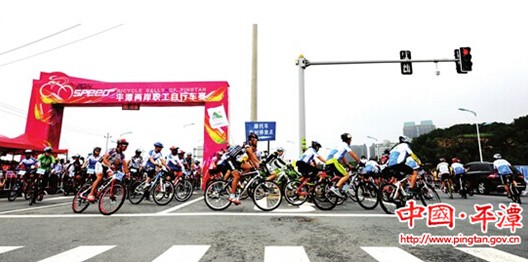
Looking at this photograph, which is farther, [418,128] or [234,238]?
[418,128]

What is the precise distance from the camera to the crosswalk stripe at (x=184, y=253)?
11.6 ft

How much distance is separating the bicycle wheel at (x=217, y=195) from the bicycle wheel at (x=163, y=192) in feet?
6.47

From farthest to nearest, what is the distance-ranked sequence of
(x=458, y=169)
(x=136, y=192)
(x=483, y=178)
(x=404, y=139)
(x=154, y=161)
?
(x=483, y=178)
(x=458, y=169)
(x=154, y=161)
(x=136, y=192)
(x=404, y=139)

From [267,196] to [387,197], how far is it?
293 cm

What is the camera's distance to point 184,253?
12.4 feet

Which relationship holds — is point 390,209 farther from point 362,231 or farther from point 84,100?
point 84,100

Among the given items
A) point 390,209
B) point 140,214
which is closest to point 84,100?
point 140,214

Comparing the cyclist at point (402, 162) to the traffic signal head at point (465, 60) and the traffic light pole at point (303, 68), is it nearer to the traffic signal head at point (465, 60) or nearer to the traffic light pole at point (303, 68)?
the traffic light pole at point (303, 68)

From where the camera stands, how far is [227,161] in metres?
7.64

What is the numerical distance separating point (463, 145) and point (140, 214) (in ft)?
239

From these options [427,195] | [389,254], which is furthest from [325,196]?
[389,254]

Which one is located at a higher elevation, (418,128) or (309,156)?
(418,128)

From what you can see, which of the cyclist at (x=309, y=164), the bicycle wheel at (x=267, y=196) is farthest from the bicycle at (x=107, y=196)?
the cyclist at (x=309, y=164)

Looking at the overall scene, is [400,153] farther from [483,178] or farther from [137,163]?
[483,178]
